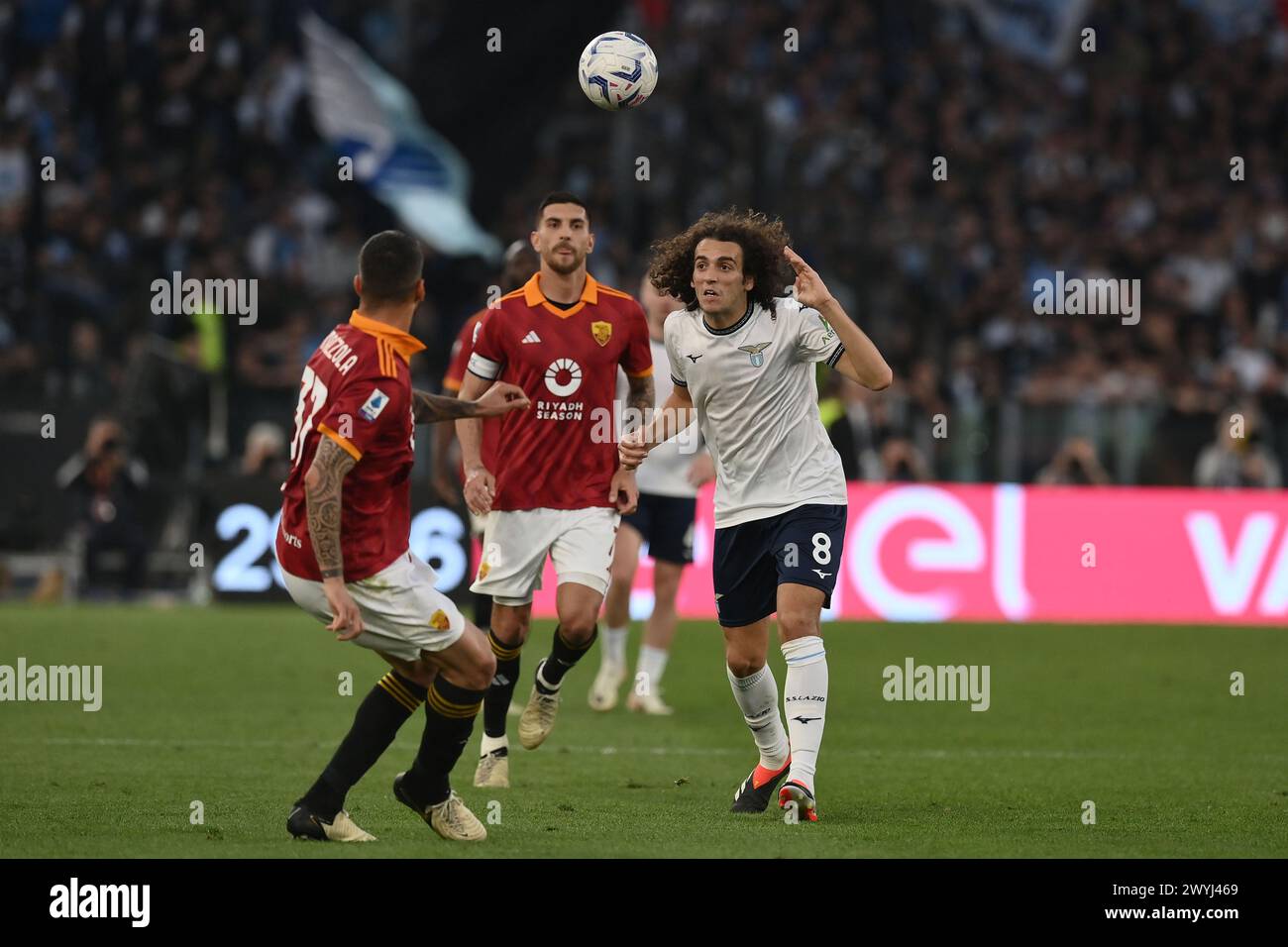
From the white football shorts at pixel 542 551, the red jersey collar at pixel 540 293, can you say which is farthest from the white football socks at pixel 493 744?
the red jersey collar at pixel 540 293

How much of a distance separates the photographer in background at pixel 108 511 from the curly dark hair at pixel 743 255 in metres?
11.5

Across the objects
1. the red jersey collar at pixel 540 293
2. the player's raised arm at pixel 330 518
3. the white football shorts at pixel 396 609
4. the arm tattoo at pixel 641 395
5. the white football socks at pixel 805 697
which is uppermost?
the red jersey collar at pixel 540 293

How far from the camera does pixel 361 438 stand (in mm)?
6957

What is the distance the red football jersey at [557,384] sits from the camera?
373 inches

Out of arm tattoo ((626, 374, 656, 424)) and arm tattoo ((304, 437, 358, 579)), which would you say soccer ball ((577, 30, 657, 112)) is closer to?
arm tattoo ((626, 374, 656, 424))

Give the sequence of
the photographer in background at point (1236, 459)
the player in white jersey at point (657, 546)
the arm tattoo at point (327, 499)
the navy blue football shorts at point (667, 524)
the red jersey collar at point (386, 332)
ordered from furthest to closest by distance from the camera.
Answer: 1. the photographer in background at point (1236, 459)
2. the navy blue football shorts at point (667, 524)
3. the player in white jersey at point (657, 546)
4. the red jersey collar at point (386, 332)
5. the arm tattoo at point (327, 499)

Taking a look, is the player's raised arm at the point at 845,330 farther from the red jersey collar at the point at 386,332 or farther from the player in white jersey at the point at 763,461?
the red jersey collar at the point at 386,332

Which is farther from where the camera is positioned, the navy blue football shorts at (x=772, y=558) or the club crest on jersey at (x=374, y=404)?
the navy blue football shorts at (x=772, y=558)

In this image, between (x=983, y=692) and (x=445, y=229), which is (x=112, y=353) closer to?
(x=445, y=229)

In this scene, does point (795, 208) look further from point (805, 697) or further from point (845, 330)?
point (805, 697)

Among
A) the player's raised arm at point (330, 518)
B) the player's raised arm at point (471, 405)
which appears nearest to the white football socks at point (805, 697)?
the player's raised arm at point (471, 405)

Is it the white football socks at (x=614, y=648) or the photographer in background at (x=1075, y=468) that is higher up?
the photographer in background at (x=1075, y=468)

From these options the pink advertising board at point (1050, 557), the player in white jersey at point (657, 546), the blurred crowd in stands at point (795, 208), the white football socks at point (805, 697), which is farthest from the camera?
the blurred crowd in stands at point (795, 208)

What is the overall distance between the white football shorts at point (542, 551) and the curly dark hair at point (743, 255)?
50.5 inches
